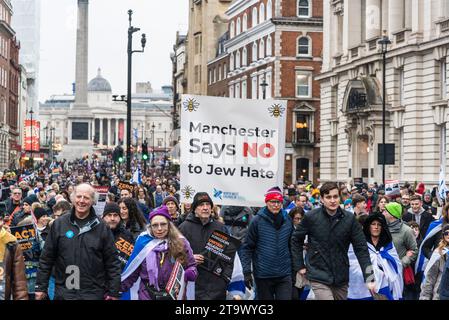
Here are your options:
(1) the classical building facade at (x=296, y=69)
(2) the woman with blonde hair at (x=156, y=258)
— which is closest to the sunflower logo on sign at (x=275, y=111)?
(2) the woman with blonde hair at (x=156, y=258)

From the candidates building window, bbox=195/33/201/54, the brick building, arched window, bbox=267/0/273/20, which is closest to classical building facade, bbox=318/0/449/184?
arched window, bbox=267/0/273/20

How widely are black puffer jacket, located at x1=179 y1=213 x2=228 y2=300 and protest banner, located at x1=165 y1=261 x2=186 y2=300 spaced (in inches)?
35.3

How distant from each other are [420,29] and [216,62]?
4611cm

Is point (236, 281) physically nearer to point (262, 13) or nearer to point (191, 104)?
point (191, 104)

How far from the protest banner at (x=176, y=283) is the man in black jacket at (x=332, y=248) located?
1791 millimetres

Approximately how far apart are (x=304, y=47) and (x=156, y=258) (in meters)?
63.2

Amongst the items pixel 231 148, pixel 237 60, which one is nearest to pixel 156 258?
pixel 231 148

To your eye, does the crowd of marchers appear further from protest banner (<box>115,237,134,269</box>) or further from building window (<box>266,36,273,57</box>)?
building window (<box>266,36,273,57</box>)

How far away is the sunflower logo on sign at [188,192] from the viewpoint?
A: 13.4m

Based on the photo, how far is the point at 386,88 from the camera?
162 feet

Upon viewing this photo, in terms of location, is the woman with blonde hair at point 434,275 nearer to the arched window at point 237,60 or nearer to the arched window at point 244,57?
the arched window at point 244,57

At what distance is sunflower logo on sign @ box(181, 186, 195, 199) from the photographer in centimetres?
1338

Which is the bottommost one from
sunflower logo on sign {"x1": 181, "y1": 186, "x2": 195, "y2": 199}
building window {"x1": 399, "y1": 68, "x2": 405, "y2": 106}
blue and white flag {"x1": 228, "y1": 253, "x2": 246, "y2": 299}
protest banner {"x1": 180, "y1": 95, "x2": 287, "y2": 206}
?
blue and white flag {"x1": 228, "y1": 253, "x2": 246, "y2": 299}

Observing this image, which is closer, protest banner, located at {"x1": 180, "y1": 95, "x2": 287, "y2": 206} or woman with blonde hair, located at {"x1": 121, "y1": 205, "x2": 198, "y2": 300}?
woman with blonde hair, located at {"x1": 121, "y1": 205, "x2": 198, "y2": 300}
